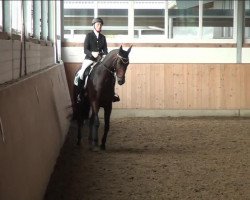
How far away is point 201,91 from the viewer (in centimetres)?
1288

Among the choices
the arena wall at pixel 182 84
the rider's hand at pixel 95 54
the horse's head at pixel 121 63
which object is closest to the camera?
the horse's head at pixel 121 63

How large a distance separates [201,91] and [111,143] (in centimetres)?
476

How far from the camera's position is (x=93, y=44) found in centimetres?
881

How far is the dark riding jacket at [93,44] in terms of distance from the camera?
877cm

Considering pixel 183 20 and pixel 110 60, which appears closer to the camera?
pixel 110 60

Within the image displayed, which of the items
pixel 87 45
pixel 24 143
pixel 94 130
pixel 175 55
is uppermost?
pixel 87 45

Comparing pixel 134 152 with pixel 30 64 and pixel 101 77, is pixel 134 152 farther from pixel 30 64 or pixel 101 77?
pixel 30 64

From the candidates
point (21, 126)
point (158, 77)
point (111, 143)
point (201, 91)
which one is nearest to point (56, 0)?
point (158, 77)

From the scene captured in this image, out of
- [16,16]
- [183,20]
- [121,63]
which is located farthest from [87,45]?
[183,20]

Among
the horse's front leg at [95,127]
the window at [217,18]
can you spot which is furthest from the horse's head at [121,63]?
A: the window at [217,18]

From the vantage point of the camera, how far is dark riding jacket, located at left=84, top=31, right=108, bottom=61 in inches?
345

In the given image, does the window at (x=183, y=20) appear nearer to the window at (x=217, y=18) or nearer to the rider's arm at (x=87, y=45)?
the window at (x=217, y=18)

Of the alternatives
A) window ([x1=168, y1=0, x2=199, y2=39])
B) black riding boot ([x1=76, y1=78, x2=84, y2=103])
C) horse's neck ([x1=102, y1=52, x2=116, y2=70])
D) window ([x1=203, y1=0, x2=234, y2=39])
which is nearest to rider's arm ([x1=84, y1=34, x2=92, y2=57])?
black riding boot ([x1=76, y1=78, x2=84, y2=103])

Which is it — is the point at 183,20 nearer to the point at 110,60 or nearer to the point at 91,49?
the point at 91,49
